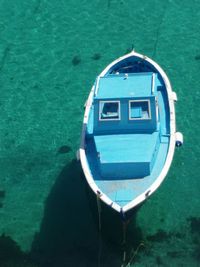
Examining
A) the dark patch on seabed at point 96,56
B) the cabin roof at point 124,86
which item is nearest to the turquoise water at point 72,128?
the dark patch on seabed at point 96,56

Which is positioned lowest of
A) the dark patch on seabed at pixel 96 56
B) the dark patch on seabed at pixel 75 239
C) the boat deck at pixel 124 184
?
the dark patch on seabed at pixel 75 239

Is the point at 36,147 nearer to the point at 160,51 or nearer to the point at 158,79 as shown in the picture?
the point at 158,79

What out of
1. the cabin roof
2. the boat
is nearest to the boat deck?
the boat

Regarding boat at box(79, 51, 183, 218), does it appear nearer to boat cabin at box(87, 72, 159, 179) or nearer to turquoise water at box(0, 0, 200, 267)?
boat cabin at box(87, 72, 159, 179)

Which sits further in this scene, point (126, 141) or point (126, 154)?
point (126, 141)

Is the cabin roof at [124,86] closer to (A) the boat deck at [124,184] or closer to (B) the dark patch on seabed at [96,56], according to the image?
(A) the boat deck at [124,184]

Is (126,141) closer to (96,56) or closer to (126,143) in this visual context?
(126,143)

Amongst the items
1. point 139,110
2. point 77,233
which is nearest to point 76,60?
point 139,110
